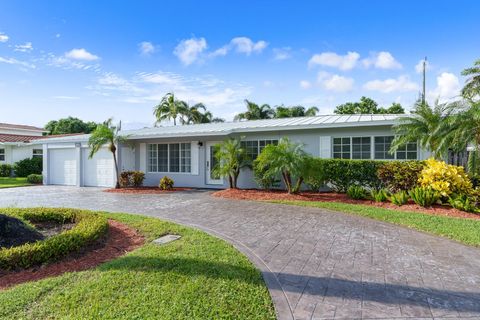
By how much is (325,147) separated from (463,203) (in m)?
5.23

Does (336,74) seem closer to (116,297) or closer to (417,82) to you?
(417,82)

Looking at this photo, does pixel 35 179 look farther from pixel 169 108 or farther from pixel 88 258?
pixel 88 258

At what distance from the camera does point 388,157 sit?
11391 millimetres

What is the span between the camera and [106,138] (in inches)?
571

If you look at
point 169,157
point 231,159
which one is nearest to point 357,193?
point 231,159

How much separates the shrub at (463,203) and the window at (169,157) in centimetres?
1128

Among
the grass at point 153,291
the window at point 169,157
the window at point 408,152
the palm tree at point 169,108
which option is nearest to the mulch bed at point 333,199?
the window at point 408,152

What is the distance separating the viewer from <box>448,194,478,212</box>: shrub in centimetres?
795

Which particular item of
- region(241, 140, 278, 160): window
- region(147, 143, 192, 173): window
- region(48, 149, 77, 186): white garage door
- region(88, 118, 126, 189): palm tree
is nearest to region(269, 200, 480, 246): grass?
region(241, 140, 278, 160): window

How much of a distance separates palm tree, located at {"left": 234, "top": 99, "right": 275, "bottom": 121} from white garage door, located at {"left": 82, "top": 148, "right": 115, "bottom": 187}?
16.8 metres

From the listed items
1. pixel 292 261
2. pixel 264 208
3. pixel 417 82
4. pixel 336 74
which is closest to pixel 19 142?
pixel 264 208

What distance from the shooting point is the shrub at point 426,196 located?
8539 millimetres

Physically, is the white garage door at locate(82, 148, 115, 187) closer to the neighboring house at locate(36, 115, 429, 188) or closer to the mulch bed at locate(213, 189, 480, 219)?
the neighboring house at locate(36, 115, 429, 188)

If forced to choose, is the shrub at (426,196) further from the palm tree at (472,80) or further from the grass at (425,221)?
the palm tree at (472,80)
